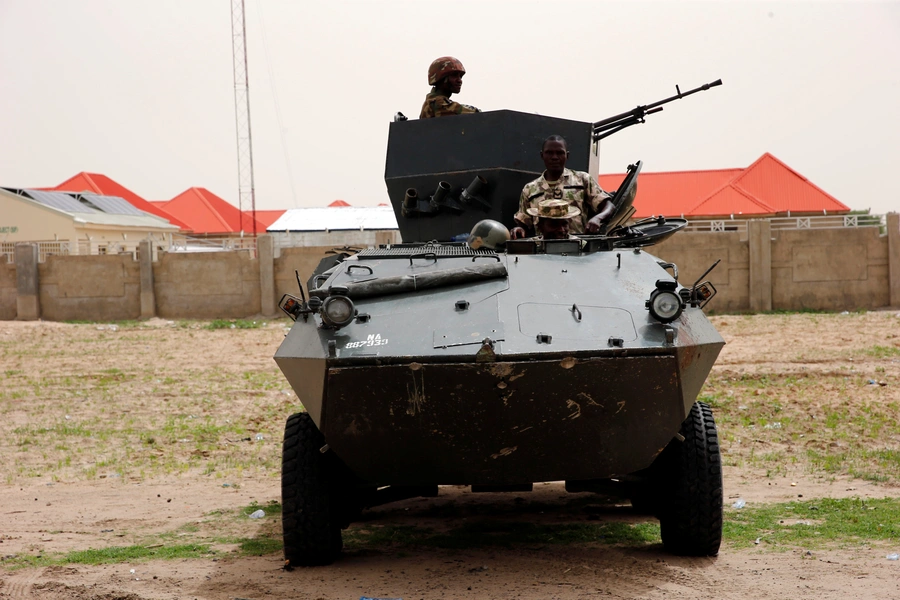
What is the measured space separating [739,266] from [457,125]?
45.6 ft

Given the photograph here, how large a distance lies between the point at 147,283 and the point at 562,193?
1674 cm

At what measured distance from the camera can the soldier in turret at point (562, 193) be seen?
590cm

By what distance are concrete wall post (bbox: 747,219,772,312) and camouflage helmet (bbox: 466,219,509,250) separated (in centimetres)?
1501

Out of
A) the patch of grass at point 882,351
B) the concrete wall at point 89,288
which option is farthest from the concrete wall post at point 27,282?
the patch of grass at point 882,351

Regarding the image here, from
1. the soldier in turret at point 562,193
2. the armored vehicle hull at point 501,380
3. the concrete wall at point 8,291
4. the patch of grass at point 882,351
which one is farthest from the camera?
the concrete wall at point 8,291

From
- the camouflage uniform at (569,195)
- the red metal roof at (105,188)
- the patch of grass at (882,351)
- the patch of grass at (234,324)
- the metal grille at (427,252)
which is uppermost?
the red metal roof at (105,188)

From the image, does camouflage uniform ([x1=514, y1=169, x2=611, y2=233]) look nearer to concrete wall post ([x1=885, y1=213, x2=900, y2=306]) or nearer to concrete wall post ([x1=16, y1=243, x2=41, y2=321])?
concrete wall post ([x1=885, y1=213, x2=900, y2=306])

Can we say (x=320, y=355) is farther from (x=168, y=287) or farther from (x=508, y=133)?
(x=168, y=287)

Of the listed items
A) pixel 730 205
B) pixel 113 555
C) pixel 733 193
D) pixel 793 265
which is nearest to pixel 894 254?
pixel 793 265

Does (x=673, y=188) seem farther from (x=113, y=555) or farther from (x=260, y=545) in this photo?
(x=113, y=555)

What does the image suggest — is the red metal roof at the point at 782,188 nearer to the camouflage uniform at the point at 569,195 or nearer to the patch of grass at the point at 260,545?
the camouflage uniform at the point at 569,195

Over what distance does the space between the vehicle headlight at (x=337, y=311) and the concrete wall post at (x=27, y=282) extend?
18848mm

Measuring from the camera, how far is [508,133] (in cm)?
668

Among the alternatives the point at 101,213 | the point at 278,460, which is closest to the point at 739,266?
the point at 278,460
